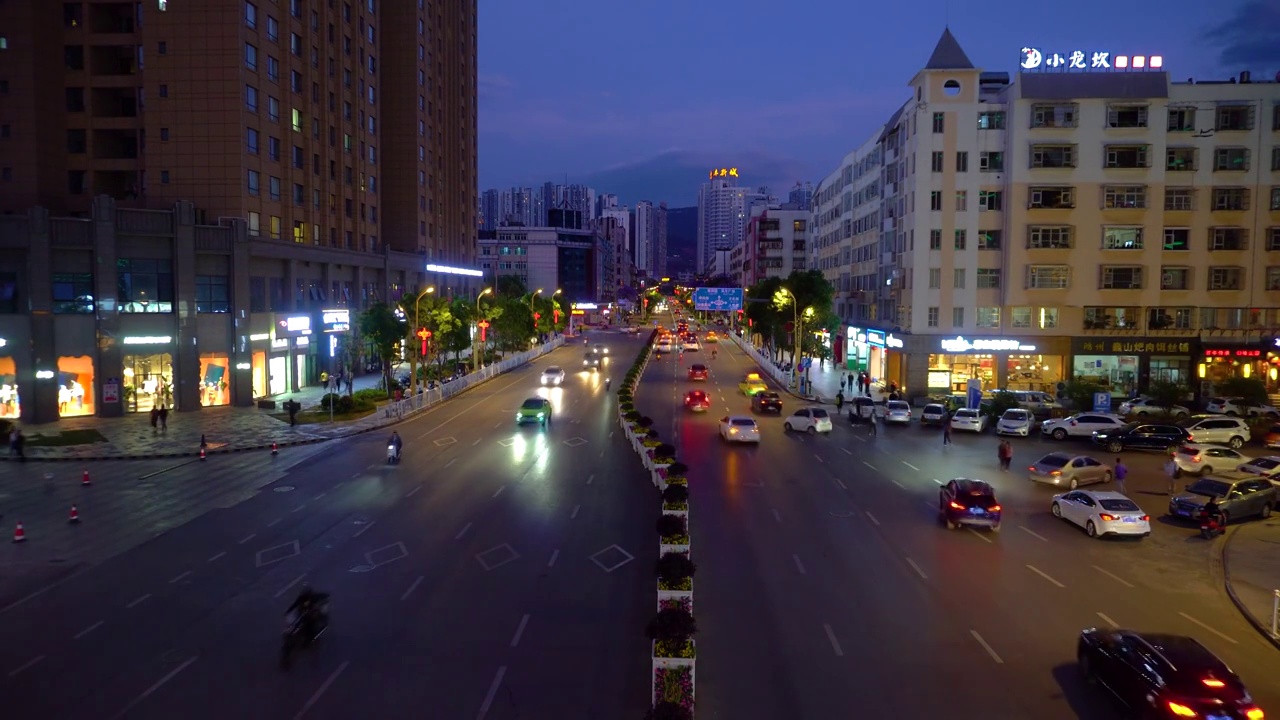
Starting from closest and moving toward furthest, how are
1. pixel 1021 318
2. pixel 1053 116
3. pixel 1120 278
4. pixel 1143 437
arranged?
pixel 1143 437
pixel 1053 116
pixel 1120 278
pixel 1021 318

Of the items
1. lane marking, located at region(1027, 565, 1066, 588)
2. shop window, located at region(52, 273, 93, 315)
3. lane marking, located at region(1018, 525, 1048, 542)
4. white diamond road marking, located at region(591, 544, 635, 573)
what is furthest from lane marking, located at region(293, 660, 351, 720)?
shop window, located at region(52, 273, 93, 315)

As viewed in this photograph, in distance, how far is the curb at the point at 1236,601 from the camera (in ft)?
55.1

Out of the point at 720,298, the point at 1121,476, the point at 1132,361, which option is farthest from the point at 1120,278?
the point at 720,298

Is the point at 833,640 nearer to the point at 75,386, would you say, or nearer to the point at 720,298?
the point at 75,386

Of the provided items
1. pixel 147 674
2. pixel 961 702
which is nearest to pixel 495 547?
pixel 147 674

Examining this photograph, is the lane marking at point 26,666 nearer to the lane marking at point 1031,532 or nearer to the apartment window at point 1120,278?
the lane marking at point 1031,532

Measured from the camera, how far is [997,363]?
5862cm

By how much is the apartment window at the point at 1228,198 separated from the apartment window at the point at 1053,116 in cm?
1104

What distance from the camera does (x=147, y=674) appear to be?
1443 centimetres

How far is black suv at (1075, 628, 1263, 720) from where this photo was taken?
12.1 meters

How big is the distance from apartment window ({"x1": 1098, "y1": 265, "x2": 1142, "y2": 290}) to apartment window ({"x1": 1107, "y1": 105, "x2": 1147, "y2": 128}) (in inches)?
384

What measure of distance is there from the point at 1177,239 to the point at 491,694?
6077cm

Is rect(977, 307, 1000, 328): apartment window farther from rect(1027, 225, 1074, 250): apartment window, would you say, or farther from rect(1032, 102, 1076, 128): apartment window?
rect(1032, 102, 1076, 128): apartment window

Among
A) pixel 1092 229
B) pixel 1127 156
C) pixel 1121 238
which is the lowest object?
pixel 1121 238
